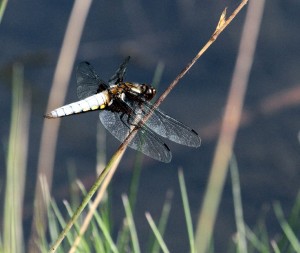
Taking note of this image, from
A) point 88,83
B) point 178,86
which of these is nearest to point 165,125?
point 88,83

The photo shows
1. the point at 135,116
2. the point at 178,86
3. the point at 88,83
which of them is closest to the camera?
the point at 135,116

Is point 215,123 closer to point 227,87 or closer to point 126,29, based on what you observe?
point 227,87

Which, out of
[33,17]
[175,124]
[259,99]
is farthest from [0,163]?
[175,124]

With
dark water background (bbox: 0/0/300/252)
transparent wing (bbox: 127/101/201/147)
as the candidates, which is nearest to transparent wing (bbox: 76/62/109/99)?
transparent wing (bbox: 127/101/201/147)

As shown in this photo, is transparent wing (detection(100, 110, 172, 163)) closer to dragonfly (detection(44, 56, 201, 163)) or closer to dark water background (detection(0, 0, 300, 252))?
dragonfly (detection(44, 56, 201, 163))

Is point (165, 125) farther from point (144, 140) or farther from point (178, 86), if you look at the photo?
point (178, 86)

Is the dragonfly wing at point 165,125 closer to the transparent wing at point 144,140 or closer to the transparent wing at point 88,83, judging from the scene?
the transparent wing at point 144,140

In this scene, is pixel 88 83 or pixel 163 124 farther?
pixel 88 83
